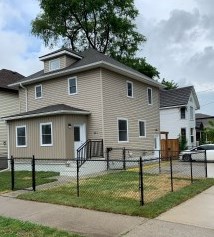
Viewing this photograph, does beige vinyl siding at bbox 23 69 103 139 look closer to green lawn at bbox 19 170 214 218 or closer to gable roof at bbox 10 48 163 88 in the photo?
gable roof at bbox 10 48 163 88

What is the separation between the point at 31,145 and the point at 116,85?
6267mm

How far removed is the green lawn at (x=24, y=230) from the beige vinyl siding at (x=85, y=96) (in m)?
12.3

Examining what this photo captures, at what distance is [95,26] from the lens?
39.4 meters

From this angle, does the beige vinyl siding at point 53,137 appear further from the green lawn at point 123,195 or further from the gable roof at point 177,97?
the gable roof at point 177,97

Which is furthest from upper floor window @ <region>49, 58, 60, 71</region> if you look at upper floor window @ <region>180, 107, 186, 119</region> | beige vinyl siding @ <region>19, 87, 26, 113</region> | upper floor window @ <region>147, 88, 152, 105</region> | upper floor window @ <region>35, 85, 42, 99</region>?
upper floor window @ <region>180, 107, 186, 119</region>

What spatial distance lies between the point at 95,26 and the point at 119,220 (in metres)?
34.6

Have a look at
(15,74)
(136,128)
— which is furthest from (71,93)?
(15,74)

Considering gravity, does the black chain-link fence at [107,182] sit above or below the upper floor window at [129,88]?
below

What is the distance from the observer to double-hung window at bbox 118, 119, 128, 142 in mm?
20859

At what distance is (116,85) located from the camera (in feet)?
67.8

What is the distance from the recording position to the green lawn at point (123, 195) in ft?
27.3

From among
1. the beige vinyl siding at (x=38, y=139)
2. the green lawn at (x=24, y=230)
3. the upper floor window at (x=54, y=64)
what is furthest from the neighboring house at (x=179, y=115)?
the green lawn at (x=24, y=230)

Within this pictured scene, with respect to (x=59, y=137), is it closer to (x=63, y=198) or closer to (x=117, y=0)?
(x=63, y=198)

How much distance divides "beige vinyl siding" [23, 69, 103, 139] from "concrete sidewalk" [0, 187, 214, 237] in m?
10.5
